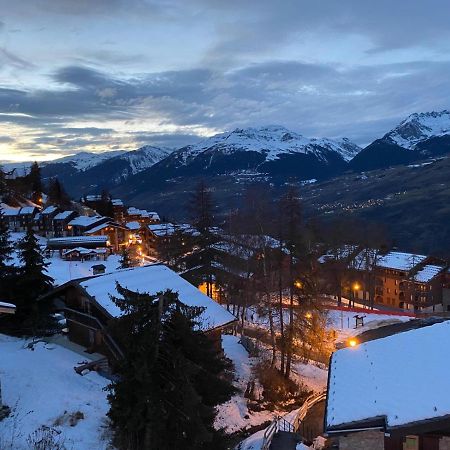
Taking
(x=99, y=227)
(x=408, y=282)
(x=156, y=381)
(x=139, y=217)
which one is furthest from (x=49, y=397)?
(x=139, y=217)

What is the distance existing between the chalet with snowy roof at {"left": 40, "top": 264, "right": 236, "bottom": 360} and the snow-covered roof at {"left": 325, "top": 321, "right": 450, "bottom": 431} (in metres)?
10.7

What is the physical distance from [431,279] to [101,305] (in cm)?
6266

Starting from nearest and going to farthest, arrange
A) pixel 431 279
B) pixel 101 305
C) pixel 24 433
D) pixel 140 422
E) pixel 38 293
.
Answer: pixel 140 422 → pixel 24 433 → pixel 101 305 → pixel 38 293 → pixel 431 279

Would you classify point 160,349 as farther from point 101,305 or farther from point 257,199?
point 257,199

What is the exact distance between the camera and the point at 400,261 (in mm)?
77938

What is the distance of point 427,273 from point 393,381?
2595 inches

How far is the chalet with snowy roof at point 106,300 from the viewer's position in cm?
2580

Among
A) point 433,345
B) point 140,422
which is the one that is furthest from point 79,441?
point 433,345

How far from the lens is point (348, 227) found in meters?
76.4

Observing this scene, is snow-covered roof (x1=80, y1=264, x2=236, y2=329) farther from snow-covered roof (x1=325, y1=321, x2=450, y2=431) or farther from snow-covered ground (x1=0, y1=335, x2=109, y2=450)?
snow-covered roof (x1=325, y1=321, x2=450, y2=431)

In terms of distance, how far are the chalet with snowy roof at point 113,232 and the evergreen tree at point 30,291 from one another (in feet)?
169

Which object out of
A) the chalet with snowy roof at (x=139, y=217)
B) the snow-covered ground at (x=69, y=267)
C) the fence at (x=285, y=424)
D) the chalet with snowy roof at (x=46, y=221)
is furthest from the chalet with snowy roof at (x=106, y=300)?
the chalet with snowy roof at (x=139, y=217)

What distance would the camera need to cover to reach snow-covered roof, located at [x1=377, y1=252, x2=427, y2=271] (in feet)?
248

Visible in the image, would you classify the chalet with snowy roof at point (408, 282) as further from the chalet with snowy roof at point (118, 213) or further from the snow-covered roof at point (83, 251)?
the chalet with snowy roof at point (118, 213)
